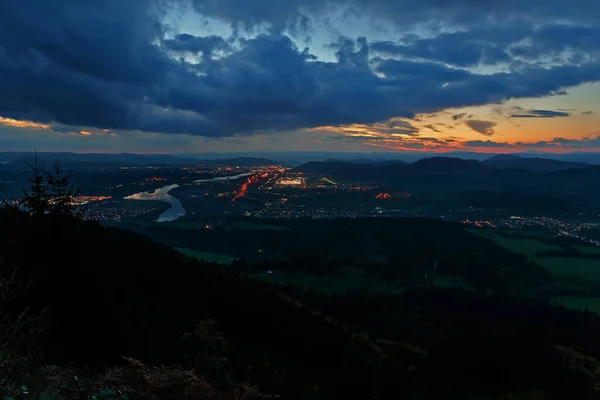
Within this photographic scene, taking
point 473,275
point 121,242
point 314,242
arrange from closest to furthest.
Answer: point 121,242, point 473,275, point 314,242

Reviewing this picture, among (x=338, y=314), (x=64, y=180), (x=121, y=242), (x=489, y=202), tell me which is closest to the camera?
(x=64, y=180)

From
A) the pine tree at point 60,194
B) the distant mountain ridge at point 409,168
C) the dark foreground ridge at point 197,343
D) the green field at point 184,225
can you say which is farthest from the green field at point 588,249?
the distant mountain ridge at point 409,168

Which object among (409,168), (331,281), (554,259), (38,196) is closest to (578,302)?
(554,259)

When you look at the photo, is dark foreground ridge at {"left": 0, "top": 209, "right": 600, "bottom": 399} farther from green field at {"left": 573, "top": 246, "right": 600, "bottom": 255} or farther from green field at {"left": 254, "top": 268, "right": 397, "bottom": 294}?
green field at {"left": 573, "top": 246, "right": 600, "bottom": 255}

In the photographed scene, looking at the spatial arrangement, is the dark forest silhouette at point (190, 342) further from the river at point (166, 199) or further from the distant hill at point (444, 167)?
the distant hill at point (444, 167)

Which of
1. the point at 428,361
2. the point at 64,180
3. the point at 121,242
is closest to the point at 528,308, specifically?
the point at 428,361

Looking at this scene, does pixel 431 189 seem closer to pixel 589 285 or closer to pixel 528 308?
pixel 589 285
